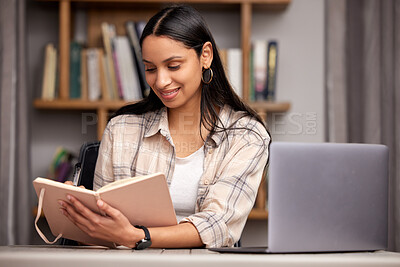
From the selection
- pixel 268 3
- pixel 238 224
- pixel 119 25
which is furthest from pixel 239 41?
pixel 238 224

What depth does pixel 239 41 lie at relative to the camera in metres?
2.38

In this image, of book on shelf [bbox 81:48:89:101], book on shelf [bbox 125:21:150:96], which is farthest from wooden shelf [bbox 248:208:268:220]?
book on shelf [bbox 81:48:89:101]

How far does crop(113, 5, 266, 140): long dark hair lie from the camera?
1.33 metres

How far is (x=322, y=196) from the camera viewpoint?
2.74 feet

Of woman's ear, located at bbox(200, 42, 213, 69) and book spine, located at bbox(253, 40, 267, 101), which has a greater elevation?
book spine, located at bbox(253, 40, 267, 101)

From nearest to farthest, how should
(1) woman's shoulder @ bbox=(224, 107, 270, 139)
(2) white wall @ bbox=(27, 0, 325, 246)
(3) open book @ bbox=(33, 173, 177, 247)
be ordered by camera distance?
(3) open book @ bbox=(33, 173, 177, 247) → (1) woman's shoulder @ bbox=(224, 107, 270, 139) → (2) white wall @ bbox=(27, 0, 325, 246)

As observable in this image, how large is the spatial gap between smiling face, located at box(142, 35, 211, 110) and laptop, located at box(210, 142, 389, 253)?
1.87ft

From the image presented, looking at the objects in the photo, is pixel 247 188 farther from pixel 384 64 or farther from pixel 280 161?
pixel 384 64

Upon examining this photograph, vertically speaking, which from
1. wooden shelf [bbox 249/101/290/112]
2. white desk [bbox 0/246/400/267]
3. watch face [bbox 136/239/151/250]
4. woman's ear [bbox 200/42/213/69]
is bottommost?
watch face [bbox 136/239/151/250]

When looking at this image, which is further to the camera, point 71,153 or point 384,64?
point 71,153

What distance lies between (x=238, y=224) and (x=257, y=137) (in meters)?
0.28

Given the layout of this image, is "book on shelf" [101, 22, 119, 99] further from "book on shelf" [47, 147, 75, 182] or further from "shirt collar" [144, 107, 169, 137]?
"shirt collar" [144, 107, 169, 137]

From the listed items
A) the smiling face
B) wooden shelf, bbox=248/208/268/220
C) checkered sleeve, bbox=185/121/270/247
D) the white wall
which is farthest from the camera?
the white wall

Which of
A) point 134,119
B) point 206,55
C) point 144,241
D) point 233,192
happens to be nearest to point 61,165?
point 134,119
